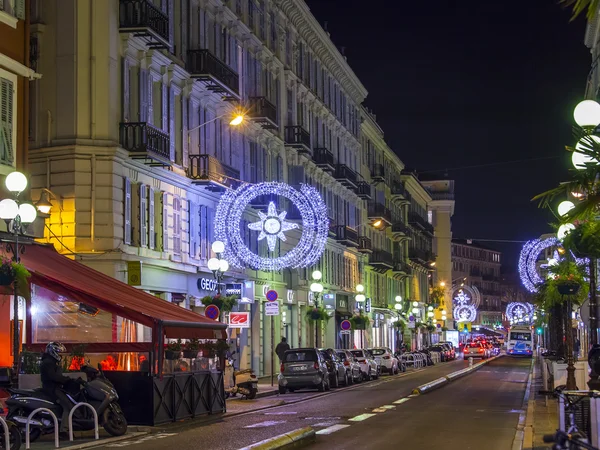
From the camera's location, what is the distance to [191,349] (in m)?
25.1

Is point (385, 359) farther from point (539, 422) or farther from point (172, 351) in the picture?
point (539, 422)

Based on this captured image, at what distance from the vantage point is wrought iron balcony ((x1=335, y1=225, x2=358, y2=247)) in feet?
215

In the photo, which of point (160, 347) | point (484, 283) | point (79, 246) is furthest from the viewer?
point (484, 283)

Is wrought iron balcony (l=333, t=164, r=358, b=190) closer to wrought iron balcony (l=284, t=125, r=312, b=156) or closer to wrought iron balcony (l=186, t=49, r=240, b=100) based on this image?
wrought iron balcony (l=284, t=125, r=312, b=156)

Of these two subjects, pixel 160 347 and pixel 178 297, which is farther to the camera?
pixel 178 297

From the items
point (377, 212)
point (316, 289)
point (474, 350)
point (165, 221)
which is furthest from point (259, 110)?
point (474, 350)

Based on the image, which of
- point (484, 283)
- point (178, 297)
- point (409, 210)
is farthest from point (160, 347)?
point (484, 283)

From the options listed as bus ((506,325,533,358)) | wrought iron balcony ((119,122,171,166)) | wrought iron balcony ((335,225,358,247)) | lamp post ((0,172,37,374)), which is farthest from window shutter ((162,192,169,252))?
bus ((506,325,533,358))

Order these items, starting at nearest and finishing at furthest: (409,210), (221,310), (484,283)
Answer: (221,310) → (409,210) → (484,283)

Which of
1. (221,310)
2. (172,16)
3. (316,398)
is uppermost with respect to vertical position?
(172,16)

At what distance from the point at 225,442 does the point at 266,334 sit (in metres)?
32.1

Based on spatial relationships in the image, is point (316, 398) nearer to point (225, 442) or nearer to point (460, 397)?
point (460, 397)

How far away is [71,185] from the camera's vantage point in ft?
105

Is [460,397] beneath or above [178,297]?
beneath
